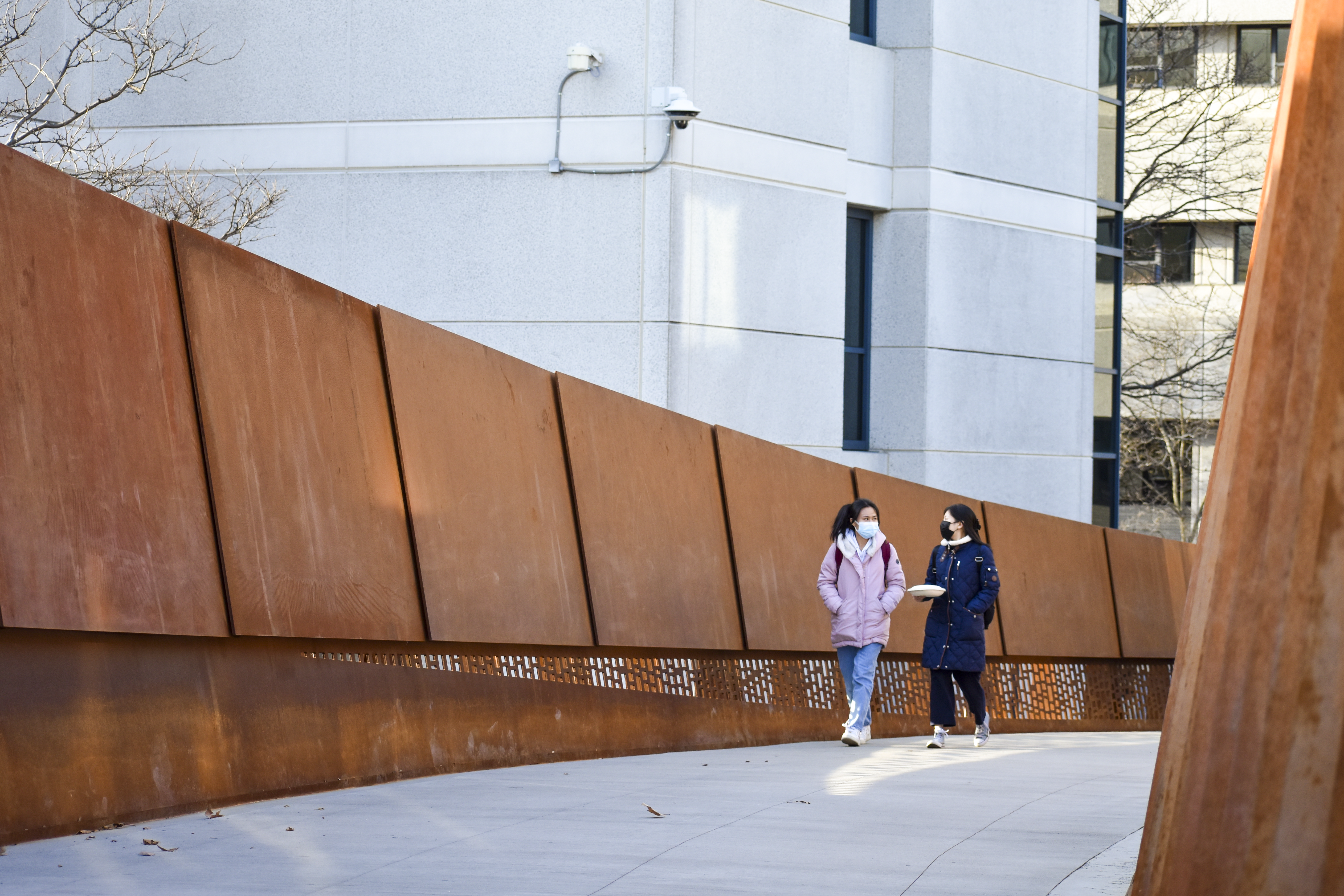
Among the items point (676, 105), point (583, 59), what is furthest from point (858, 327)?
point (583, 59)

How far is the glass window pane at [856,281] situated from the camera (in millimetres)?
17031

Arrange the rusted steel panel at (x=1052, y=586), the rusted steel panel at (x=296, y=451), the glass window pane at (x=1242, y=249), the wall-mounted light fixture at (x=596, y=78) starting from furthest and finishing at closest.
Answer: the glass window pane at (x=1242, y=249) → the rusted steel panel at (x=1052, y=586) → the wall-mounted light fixture at (x=596, y=78) → the rusted steel panel at (x=296, y=451)

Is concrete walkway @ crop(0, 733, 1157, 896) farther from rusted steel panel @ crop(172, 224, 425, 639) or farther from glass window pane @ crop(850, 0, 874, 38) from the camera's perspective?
glass window pane @ crop(850, 0, 874, 38)

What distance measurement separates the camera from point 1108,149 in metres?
20.6

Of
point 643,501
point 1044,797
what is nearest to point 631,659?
point 643,501

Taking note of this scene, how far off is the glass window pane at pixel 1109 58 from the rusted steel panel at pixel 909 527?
9142 millimetres

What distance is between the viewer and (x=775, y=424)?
14.8 meters

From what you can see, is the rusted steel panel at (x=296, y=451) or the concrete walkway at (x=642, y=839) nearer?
the concrete walkway at (x=642, y=839)

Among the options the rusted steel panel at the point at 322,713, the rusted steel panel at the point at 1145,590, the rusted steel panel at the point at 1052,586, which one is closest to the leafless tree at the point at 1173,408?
the rusted steel panel at the point at 1145,590

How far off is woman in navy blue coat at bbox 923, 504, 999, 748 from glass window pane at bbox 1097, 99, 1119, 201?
33.9ft

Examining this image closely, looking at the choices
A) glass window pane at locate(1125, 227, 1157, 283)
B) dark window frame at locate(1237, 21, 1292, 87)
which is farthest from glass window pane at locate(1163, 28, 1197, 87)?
dark window frame at locate(1237, 21, 1292, 87)

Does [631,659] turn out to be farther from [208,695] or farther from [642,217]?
[642,217]

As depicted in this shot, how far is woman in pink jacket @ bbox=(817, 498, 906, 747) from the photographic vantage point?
36.3 ft

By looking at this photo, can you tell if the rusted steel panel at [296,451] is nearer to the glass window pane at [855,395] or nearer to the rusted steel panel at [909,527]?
the rusted steel panel at [909,527]
